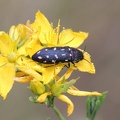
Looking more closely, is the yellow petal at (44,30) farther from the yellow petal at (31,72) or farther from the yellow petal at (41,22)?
the yellow petal at (31,72)

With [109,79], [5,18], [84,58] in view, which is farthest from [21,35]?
[109,79]

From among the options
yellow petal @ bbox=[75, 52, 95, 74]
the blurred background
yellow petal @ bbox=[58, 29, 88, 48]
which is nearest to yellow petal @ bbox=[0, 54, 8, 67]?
yellow petal @ bbox=[58, 29, 88, 48]

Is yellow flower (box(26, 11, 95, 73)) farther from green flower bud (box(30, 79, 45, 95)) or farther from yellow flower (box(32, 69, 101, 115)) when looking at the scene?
green flower bud (box(30, 79, 45, 95))

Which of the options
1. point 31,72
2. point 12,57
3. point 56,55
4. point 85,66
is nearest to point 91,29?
point 85,66

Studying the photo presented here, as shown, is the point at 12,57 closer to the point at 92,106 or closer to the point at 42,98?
the point at 42,98

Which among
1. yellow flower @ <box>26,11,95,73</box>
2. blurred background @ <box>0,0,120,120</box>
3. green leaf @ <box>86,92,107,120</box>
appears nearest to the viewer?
yellow flower @ <box>26,11,95,73</box>

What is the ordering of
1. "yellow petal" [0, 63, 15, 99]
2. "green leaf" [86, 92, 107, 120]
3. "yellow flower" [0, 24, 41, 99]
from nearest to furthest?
"yellow petal" [0, 63, 15, 99] → "yellow flower" [0, 24, 41, 99] → "green leaf" [86, 92, 107, 120]
